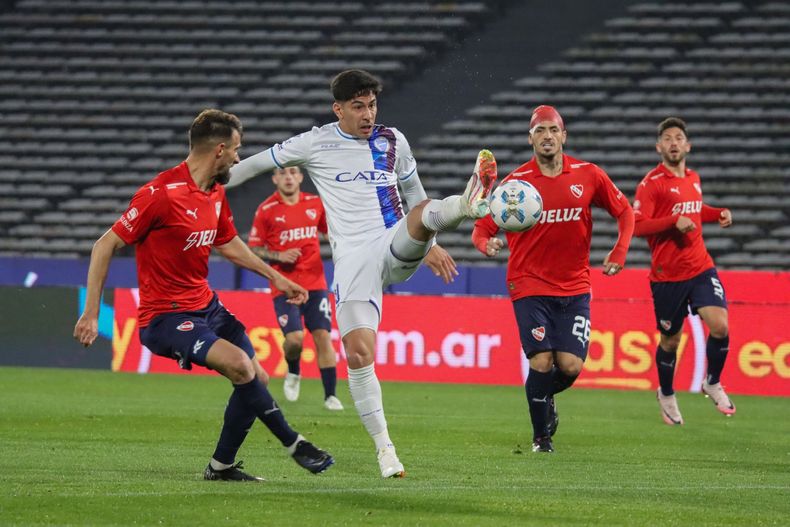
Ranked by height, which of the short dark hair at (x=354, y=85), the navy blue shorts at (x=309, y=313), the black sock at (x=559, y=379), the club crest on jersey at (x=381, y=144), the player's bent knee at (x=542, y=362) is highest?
the short dark hair at (x=354, y=85)

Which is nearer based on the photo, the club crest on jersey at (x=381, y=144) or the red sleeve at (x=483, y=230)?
the club crest on jersey at (x=381, y=144)

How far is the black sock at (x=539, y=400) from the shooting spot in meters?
9.66

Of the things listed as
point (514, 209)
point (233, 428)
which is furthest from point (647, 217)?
point (233, 428)

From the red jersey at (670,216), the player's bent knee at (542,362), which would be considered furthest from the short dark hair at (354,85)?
the red jersey at (670,216)

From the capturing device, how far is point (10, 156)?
2639 centimetres

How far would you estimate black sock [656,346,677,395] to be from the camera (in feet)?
40.5

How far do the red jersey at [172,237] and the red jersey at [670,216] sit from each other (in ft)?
18.0

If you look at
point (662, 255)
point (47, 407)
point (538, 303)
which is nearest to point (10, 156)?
point (47, 407)

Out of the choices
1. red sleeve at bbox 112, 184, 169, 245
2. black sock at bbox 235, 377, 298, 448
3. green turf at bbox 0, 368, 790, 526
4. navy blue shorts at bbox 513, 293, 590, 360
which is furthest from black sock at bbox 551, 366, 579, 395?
red sleeve at bbox 112, 184, 169, 245

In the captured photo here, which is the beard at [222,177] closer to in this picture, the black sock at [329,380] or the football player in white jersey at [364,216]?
the football player in white jersey at [364,216]

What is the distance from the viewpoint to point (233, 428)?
7547 mm

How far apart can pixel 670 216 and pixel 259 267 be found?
5.24 m

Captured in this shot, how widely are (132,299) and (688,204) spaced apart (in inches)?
339

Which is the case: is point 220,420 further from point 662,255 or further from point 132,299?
point 132,299
